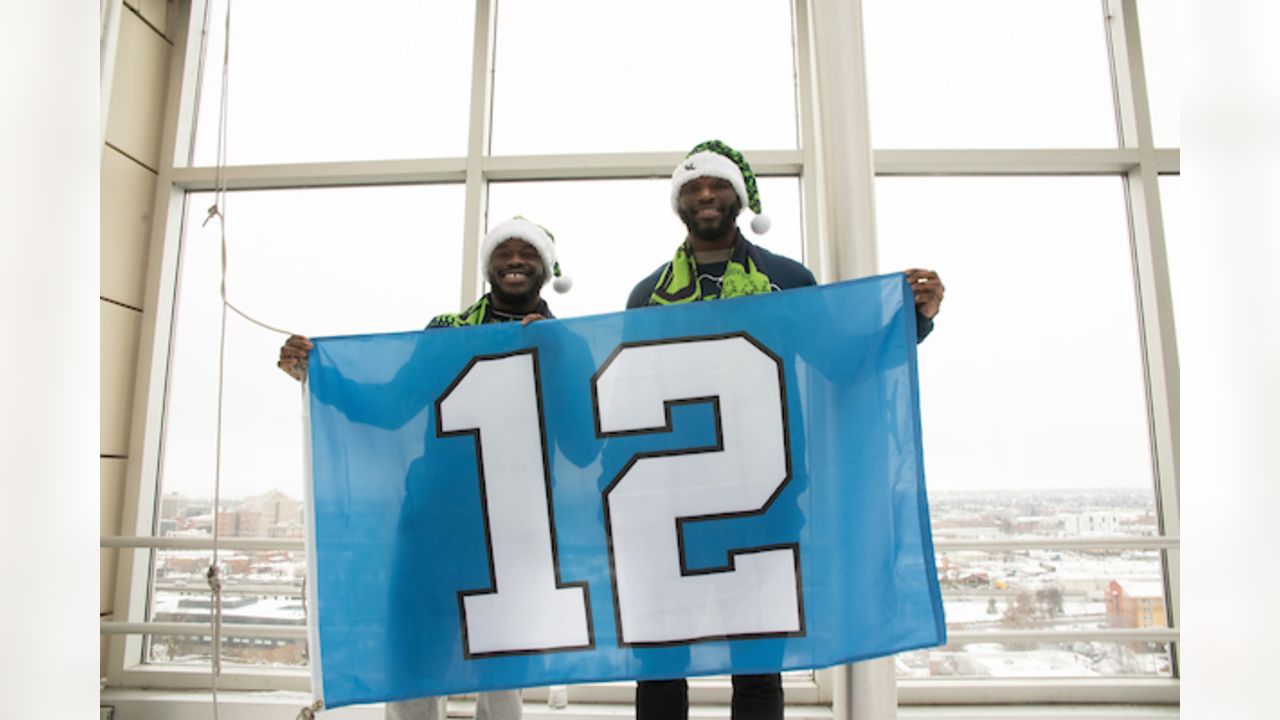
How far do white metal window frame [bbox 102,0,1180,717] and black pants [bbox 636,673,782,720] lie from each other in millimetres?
1004

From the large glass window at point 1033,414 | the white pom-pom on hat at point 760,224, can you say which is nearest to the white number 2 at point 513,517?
the white pom-pom on hat at point 760,224

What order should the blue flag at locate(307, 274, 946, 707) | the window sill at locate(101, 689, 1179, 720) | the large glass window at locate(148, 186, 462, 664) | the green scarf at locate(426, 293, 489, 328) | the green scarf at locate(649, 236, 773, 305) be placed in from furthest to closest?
1. the large glass window at locate(148, 186, 462, 664)
2. the window sill at locate(101, 689, 1179, 720)
3. the green scarf at locate(426, 293, 489, 328)
4. the green scarf at locate(649, 236, 773, 305)
5. the blue flag at locate(307, 274, 946, 707)

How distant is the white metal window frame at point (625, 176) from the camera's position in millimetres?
2213

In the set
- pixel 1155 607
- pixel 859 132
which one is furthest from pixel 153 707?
pixel 1155 607

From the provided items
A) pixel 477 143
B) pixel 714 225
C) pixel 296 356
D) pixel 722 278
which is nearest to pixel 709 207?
pixel 714 225

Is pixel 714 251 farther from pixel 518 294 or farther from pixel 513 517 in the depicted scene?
pixel 513 517

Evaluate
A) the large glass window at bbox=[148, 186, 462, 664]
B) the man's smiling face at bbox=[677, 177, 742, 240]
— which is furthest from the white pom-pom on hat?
the large glass window at bbox=[148, 186, 462, 664]

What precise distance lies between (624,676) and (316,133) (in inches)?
97.7

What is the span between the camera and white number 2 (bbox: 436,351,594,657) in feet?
4.16

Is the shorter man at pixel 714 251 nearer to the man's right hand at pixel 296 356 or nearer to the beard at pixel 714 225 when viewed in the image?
the beard at pixel 714 225

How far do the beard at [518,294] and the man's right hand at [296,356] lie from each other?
1.48ft

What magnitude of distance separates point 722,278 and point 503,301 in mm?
556

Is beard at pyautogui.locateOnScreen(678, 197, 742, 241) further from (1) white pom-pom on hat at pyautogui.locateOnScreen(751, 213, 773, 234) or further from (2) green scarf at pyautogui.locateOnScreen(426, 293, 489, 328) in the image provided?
(2) green scarf at pyautogui.locateOnScreen(426, 293, 489, 328)
